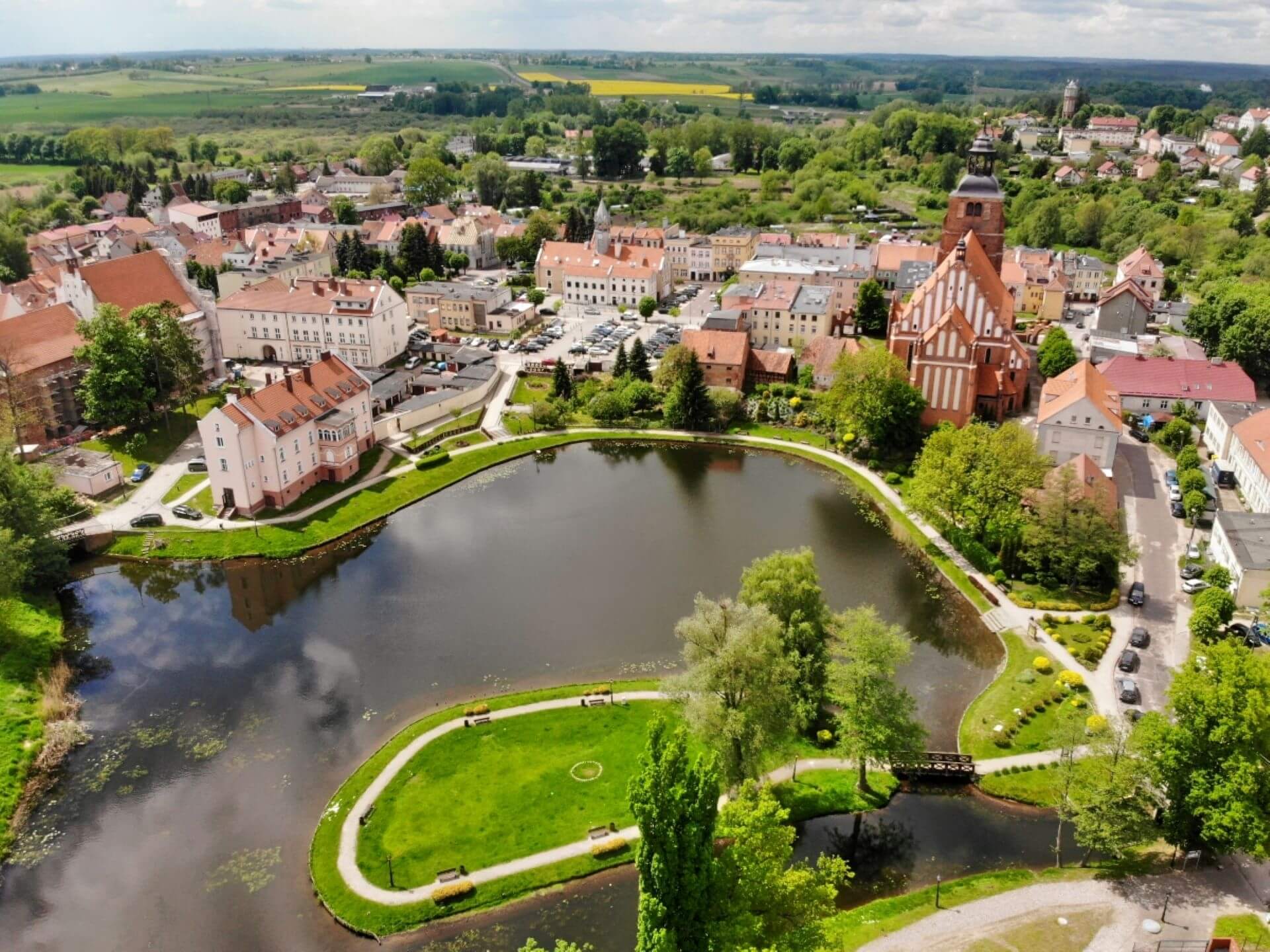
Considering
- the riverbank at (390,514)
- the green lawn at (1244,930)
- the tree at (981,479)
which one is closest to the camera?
the green lawn at (1244,930)

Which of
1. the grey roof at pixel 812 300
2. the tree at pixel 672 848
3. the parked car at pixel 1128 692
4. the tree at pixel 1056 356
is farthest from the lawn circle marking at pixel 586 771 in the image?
the grey roof at pixel 812 300

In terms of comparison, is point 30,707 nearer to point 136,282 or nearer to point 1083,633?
point 1083,633

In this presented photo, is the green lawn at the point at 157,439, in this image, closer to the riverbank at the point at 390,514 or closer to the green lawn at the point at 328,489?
the riverbank at the point at 390,514

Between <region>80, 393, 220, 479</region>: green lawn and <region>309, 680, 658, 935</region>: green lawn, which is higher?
<region>80, 393, 220, 479</region>: green lawn

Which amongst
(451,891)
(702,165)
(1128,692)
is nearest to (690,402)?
(1128,692)

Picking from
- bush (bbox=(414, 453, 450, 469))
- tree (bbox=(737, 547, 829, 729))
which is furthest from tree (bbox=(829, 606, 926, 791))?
bush (bbox=(414, 453, 450, 469))

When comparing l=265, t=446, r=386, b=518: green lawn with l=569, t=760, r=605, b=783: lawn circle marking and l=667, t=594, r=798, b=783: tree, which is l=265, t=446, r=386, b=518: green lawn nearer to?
l=569, t=760, r=605, b=783: lawn circle marking
